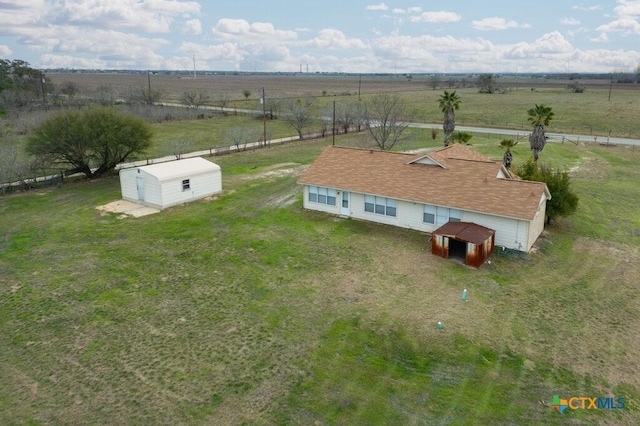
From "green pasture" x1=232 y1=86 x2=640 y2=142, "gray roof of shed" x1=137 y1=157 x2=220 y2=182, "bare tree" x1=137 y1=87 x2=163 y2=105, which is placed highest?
"bare tree" x1=137 y1=87 x2=163 y2=105

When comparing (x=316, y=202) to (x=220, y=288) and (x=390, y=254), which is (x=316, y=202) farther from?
(x=220, y=288)

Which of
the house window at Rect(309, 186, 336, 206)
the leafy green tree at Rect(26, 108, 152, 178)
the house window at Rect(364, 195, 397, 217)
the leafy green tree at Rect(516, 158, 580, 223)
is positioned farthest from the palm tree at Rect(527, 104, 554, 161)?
the leafy green tree at Rect(26, 108, 152, 178)

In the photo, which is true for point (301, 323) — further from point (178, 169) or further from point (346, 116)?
point (346, 116)

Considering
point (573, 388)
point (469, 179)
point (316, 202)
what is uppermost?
point (469, 179)

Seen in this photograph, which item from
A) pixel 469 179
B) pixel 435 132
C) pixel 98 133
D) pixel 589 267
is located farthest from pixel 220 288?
pixel 435 132

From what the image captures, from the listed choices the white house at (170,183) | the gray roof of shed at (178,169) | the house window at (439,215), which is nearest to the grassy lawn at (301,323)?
the house window at (439,215)

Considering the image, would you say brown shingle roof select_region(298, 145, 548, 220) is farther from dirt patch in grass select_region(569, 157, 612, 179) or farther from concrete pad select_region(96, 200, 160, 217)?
dirt patch in grass select_region(569, 157, 612, 179)
